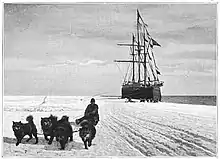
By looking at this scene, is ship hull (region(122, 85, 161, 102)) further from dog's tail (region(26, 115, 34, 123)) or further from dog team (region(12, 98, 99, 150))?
dog's tail (region(26, 115, 34, 123))

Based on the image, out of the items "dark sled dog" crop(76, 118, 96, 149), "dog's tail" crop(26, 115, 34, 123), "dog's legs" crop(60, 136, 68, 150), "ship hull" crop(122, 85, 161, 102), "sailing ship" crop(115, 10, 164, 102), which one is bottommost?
"dog's legs" crop(60, 136, 68, 150)

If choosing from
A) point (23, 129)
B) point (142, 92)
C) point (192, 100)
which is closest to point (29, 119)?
point (23, 129)

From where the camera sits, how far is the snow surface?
159cm

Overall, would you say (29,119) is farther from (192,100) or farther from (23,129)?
(192,100)

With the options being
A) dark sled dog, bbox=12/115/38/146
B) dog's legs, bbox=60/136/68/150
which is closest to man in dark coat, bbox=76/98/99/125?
dog's legs, bbox=60/136/68/150

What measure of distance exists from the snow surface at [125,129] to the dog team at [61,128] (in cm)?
2

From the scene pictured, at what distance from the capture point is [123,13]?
1.63 meters

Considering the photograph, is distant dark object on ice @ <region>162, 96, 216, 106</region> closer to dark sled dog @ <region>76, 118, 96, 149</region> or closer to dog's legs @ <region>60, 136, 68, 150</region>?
dark sled dog @ <region>76, 118, 96, 149</region>

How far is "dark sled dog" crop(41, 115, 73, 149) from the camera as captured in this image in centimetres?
159

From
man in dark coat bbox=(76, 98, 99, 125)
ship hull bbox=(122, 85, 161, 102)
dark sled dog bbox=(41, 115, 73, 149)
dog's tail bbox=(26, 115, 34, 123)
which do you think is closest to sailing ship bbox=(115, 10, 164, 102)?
ship hull bbox=(122, 85, 161, 102)

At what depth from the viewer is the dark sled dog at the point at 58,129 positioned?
5.23 feet

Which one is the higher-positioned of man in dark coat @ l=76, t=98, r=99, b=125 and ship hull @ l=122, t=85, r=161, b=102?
ship hull @ l=122, t=85, r=161, b=102

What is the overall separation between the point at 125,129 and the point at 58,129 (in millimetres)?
298

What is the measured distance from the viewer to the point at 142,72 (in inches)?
64.9
